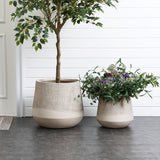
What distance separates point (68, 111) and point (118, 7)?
3.57 feet

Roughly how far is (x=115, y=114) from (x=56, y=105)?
473 millimetres

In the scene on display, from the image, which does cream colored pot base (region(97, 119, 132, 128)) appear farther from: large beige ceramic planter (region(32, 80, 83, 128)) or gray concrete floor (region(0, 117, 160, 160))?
large beige ceramic planter (region(32, 80, 83, 128))

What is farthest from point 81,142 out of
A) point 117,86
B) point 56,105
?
point 117,86

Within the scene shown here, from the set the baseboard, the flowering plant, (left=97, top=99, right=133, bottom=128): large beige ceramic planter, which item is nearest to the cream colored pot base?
(left=97, top=99, right=133, bottom=128): large beige ceramic planter

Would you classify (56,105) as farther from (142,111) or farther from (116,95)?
(142,111)

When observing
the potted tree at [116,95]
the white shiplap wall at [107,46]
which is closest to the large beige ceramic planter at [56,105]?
the potted tree at [116,95]

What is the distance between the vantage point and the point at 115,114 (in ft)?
7.68

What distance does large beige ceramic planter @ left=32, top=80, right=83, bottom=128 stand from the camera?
2.32 m

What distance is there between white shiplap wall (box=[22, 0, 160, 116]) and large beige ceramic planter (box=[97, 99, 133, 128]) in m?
0.45

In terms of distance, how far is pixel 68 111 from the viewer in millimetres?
2338

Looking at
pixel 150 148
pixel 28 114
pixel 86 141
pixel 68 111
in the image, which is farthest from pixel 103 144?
pixel 28 114

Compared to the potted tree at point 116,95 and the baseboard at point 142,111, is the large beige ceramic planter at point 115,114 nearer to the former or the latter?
the potted tree at point 116,95

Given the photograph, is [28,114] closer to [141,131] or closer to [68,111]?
[68,111]

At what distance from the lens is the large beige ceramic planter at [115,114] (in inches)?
92.2
